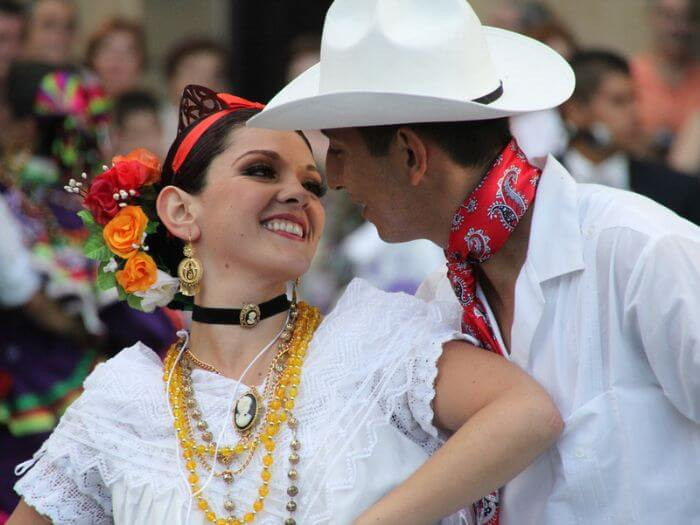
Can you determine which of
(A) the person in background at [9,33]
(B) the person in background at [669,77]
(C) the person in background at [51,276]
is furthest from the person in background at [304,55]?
(B) the person in background at [669,77]

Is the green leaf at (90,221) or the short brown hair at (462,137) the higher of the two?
the short brown hair at (462,137)

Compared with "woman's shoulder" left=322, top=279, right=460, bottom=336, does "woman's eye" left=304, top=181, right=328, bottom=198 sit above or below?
above

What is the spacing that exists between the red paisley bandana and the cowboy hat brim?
136 millimetres

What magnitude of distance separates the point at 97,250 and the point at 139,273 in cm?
17

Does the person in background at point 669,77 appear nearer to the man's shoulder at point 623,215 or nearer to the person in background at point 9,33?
the person in background at point 9,33

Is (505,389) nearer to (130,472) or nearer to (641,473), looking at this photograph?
(641,473)

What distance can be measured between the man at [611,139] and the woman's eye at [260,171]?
2917mm

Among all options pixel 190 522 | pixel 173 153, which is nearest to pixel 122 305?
pixel 173 153

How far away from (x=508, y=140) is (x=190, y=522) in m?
1.13

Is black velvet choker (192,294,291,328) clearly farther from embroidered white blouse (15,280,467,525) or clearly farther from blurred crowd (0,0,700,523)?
blurred crowd (0,0,700,523)

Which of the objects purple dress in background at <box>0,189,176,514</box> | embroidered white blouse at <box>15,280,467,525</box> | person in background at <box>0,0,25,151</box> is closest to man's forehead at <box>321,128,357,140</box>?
embroidered white blouse at <box>15,280,467,525</box>

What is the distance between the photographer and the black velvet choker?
3.10 metres

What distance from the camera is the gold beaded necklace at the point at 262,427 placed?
287cm

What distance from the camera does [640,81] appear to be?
7.08 meters
